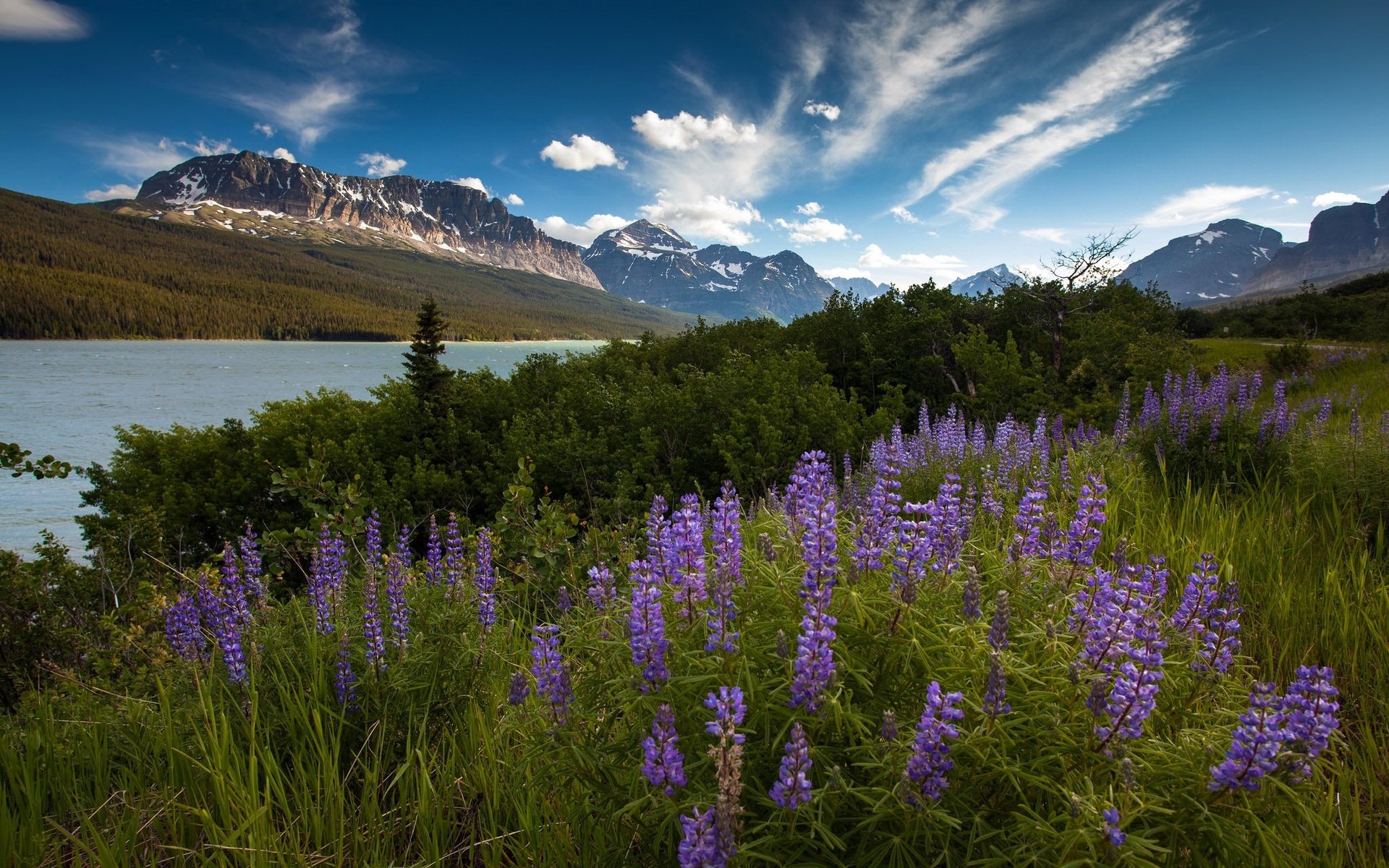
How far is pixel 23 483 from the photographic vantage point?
94.0 ft

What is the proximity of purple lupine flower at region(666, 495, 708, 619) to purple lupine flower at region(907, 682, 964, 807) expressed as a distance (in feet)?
2.69

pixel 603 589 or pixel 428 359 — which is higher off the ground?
pixel 428 359

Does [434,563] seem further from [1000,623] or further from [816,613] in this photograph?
[1000,623]

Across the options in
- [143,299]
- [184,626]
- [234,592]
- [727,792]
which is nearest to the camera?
[727,792]

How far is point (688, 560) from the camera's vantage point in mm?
2260

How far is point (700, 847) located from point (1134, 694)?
118 centimetres

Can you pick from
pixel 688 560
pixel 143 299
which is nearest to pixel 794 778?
pixel 688 560

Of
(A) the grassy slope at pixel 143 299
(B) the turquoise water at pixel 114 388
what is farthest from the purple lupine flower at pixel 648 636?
(A) the grassy slope at pixel 143 299

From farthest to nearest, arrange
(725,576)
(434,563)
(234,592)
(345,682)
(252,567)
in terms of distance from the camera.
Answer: (434,563), (252,567), (234,592), (345,682), (725,576)

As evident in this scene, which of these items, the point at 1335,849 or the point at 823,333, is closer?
the point at 1335,849

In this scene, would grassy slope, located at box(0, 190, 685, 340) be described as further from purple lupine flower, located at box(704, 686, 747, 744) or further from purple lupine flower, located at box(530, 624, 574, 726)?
purple lupine flower, located at box(704, 686, 747, 744)

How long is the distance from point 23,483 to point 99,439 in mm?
9206

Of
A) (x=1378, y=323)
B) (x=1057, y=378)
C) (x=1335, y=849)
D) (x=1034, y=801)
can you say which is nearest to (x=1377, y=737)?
(x=1335, y=849)

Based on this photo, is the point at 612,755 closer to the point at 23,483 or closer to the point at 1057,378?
the point at 1057,378
